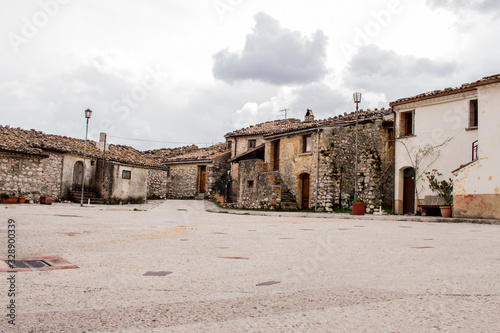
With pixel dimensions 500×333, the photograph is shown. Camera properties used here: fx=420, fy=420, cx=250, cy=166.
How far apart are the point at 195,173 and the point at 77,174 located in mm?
10716

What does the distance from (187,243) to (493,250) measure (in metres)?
4.84

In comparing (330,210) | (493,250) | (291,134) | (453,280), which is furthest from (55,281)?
(291,134)

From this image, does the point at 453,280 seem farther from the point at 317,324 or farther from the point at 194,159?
the point at 194,159

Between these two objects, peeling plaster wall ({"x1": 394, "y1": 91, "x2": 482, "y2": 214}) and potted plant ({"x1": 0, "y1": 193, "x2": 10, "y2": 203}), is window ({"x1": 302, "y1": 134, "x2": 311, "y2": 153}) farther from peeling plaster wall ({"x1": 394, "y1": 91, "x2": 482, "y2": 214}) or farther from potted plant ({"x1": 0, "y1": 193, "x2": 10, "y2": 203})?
potted plant ({"x1": 0, "y1": 193, "x2": 10, "y2": 203})

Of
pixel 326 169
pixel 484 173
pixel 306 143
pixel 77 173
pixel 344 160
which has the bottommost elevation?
pixel 77 173

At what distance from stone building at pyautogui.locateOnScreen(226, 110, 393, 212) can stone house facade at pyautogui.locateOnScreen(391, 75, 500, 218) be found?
1.86 meters

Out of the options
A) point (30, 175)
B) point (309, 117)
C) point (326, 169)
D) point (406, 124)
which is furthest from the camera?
point (309, 117)

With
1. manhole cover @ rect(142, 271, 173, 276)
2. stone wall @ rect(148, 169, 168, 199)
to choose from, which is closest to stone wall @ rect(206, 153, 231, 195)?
stone wall @ rect(148, 169, 168, 199)

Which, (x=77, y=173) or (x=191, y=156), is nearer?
(x=77, y=173)

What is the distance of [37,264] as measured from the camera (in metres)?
4.79

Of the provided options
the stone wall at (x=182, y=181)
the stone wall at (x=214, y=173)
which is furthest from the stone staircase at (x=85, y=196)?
the stone wall at (x=214, y=173)

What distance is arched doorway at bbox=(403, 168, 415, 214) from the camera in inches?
773

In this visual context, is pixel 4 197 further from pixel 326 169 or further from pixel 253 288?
pixel 253 288

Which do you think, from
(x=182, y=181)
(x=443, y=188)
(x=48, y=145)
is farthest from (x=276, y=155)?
(x=48, y=145)
